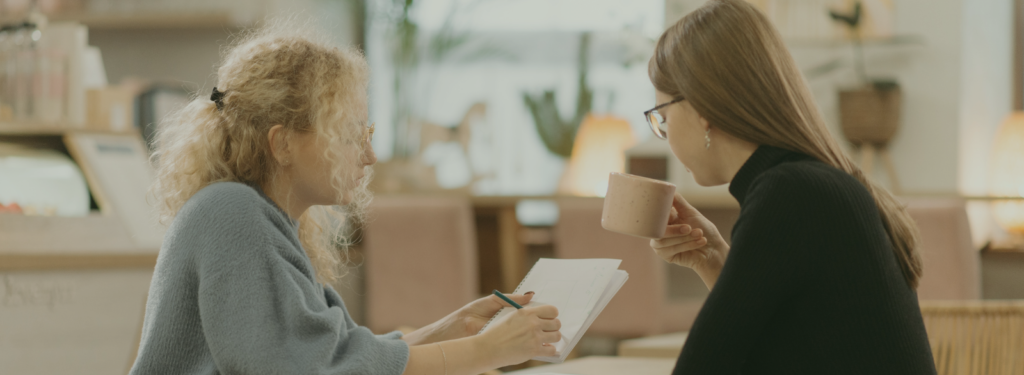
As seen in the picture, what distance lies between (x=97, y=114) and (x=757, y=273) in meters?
2.35

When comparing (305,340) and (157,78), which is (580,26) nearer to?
(157,78)

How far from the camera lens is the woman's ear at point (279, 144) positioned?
97cm

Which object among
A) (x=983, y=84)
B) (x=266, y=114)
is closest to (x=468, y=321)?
(x=266, y=114)

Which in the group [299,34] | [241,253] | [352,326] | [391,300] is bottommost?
[391,300]

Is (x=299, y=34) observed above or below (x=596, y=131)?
above

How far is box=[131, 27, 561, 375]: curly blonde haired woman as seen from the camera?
33.2 inches

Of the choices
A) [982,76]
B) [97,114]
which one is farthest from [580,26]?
[97,114]

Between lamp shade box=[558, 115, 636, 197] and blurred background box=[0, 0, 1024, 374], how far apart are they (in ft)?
0.03

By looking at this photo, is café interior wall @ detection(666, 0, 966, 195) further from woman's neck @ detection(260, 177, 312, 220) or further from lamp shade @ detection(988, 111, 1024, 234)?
woman's neck @ detection(260, 177, 312, 220)

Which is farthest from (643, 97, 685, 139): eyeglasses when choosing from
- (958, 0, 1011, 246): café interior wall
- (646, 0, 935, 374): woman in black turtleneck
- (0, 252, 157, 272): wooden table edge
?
(958, 0, 1011, 246): café interior wall

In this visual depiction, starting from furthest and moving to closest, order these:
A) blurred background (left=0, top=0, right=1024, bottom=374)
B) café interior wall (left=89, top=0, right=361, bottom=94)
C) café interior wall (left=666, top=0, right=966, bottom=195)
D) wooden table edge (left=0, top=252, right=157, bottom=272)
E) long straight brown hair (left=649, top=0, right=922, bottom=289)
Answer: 1. café interior wall (left=666, top=0, right=966, bottom=195)
2. café interior wall (left=89, top=0, right=361, bottom=94)
3. blurred background (left=0, top=0, right=1024, bottom=374)
4. wooden table edge (left=0, top=252, right=157, bottom=272)
5. long straight brown hair (left=649, top=0, right=922, bottom=289)

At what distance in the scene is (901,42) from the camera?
3.62 m

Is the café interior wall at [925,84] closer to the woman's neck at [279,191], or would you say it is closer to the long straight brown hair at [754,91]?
the long straight brown hair at [754,91]

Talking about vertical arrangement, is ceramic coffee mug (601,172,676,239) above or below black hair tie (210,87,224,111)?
below
